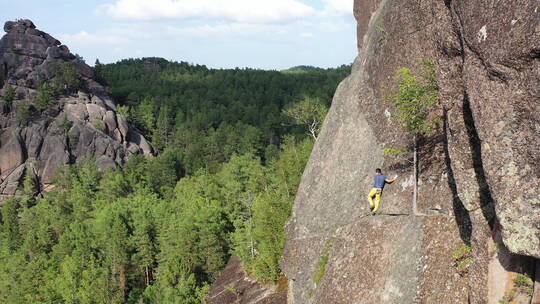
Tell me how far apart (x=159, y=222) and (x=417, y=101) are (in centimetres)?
5811

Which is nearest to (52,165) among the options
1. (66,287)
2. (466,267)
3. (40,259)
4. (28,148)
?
(28,148)

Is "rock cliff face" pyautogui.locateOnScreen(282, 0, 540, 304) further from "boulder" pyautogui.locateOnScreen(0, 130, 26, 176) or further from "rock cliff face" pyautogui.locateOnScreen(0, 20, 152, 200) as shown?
"boulder" pyautogui.locateOnScreen(0, 130, 26, 176)

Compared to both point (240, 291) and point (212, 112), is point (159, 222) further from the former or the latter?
point (212, 112)

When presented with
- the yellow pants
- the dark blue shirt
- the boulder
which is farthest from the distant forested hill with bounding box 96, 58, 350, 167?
the dark blue shirt

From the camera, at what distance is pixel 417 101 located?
17.3 m

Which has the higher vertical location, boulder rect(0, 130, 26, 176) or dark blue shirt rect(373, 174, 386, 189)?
dark blue shirt rect(373, 174, 386, 189)

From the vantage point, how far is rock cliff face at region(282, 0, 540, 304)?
430 inches

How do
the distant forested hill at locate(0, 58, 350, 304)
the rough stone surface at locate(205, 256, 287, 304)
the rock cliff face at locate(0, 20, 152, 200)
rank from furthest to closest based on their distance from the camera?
the rock cliff face at locate(0, 20, 152, 200) < the distant forested hill at locate(0, 58, 350, 304) < the rough stone surface at locate(205, 256, 287, 304)

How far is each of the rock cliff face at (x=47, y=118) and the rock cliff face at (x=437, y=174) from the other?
91520 mm

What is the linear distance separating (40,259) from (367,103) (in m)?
51.5

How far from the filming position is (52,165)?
110 m

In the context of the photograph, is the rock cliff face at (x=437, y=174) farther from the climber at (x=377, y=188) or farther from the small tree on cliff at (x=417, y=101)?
the small tree on cliff at (x=417, y=101)

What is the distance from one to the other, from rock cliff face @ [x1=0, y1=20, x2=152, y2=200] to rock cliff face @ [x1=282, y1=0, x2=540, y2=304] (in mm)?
91520

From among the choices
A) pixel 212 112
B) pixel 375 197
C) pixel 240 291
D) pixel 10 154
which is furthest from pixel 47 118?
pixel 375 197
